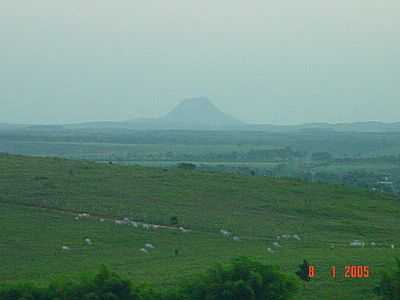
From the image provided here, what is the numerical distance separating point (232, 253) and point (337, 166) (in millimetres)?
87737

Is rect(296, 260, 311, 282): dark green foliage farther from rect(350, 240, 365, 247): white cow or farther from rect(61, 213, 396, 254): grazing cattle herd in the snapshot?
rect(350, 240, 365, 247): white cow

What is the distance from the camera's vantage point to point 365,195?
51.3 meters

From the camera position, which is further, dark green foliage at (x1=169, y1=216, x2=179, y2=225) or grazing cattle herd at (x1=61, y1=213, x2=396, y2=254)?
dark green foliage at (x1=169, y1=216, x2=179, y2=225)

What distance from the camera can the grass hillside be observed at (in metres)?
29.0

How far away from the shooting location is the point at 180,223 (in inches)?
1512

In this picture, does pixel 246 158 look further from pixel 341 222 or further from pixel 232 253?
pixel 232 253

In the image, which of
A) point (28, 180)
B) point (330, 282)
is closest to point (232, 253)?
point (330, 282)

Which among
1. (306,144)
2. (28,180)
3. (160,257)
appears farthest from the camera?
(306,144)

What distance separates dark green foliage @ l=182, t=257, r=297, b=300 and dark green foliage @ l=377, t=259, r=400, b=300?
2239 mm

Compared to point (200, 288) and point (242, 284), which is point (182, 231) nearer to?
point (200, 288)

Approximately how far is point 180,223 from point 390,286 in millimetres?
17332
